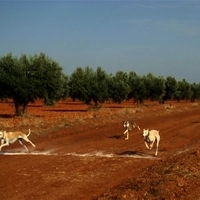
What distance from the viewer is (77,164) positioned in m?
12.9

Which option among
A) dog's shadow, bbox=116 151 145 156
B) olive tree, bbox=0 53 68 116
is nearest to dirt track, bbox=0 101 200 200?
dog's shadow, bbox=116 151 145 156

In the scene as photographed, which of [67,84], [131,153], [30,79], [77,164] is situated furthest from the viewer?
[67,84]

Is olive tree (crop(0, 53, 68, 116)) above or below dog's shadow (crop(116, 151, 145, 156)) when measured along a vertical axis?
above

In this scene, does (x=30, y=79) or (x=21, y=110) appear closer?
(x=30, y=79)

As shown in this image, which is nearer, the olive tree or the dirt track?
the dirt track

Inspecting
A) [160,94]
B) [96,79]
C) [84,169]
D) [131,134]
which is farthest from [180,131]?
[160,94]

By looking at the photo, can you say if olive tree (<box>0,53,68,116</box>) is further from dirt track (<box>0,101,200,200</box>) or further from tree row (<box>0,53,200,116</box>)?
dirt track (<box>0,101,200,200</box>)

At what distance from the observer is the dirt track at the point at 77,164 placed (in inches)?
382

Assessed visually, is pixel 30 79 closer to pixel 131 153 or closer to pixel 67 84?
pixel 67 84

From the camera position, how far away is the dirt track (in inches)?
382

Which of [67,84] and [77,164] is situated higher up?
[67,84]

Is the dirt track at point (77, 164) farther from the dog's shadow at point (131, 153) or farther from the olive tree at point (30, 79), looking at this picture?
the olive tree at point (30, 79)

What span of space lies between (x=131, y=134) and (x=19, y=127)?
23.9ft

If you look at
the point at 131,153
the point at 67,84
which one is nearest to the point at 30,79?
the point at 67,84
